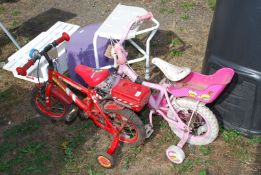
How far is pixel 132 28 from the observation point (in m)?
4.12

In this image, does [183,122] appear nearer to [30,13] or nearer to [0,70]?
[0,70]

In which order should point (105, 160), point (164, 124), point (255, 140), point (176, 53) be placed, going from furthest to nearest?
1. point (176, 53)
2. point (164, 124)
3. point (255, 140)
4. point (105, 160)

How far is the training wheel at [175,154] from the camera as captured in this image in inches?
143

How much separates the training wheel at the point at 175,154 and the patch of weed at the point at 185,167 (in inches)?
2.1

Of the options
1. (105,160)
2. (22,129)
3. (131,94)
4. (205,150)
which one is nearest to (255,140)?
(205,150)

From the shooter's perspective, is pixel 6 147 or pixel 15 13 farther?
pixel 15 13

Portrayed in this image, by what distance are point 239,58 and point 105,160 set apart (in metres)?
1.74

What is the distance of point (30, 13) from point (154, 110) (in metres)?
3.84

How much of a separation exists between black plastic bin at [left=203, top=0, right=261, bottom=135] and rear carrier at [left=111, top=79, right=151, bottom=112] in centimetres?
87

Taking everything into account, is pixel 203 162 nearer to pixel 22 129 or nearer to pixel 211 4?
pixel 22 129

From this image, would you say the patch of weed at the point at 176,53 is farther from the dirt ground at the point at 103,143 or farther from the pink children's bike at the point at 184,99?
the pink children's bike at the point at 184,99

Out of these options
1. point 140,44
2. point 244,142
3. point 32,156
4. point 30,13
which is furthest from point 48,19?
point 244,142

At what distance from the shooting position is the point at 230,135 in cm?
391

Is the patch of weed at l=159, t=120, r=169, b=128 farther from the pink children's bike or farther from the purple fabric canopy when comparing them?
the purple fabric canopy
